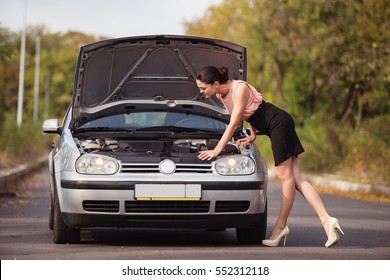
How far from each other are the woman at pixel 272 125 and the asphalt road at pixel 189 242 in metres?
0.30

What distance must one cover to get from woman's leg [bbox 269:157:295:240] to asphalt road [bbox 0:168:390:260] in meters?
0.22

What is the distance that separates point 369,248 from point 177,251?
179 centimetres

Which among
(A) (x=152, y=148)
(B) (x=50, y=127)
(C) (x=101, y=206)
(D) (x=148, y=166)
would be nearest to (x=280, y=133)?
(A) (x=152, y=148)

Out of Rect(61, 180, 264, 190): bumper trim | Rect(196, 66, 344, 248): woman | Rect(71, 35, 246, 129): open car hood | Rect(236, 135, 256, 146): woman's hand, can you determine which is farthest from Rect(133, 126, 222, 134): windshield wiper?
Rect(61, 180, 264, 190): bumper trim

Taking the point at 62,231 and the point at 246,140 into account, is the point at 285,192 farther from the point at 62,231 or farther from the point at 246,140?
the point at 62,231

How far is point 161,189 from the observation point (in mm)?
9398

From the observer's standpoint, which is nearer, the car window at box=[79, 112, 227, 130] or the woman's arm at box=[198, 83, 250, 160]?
the woman's arm at box=[198, 83, 250, 160]

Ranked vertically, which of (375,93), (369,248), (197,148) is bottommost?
(375,93)

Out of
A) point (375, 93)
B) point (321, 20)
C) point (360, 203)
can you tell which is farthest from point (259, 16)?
point (360, 203)

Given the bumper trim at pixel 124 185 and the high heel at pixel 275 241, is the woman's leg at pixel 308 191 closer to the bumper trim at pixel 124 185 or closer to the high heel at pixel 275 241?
the high heel at pixel 275 241

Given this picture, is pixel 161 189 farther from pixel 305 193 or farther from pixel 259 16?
pixel 259 16

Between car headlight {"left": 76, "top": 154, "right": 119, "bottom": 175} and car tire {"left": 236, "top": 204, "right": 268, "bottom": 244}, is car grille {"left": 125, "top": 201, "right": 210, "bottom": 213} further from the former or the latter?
car tire {"left": 236, "top": 204, "right": 268, "bottom": 244}

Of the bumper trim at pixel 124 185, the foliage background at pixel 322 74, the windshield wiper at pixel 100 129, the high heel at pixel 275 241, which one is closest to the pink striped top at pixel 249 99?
the bumper trim at pixel 124 185

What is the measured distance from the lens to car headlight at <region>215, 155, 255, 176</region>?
9.54 meters
